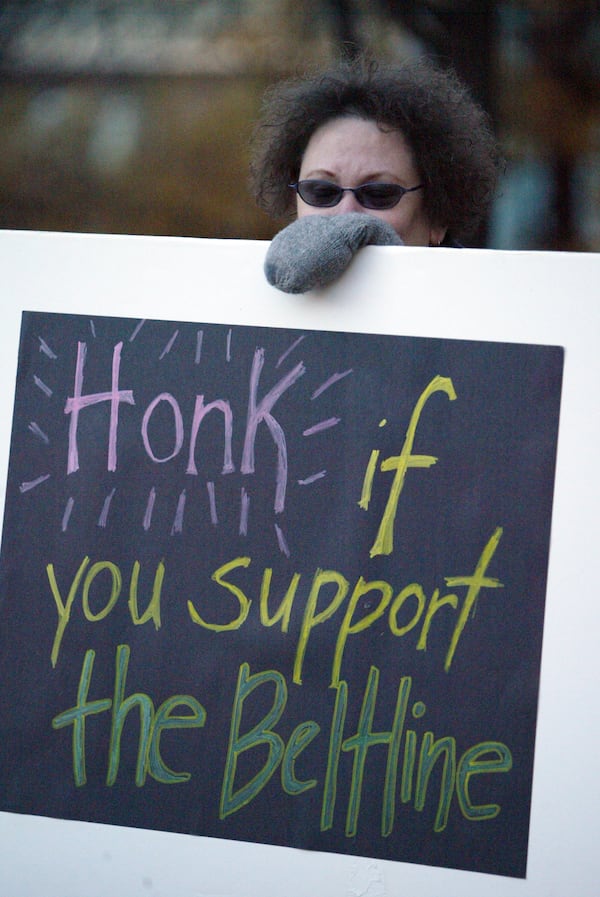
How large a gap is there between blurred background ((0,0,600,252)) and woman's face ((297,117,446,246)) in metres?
1.36

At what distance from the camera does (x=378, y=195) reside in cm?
148

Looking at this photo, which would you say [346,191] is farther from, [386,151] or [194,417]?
[194,417]

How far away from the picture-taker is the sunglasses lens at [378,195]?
1468 mm

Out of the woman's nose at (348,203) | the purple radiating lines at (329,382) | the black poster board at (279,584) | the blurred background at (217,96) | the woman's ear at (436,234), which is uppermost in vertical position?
the blurred background at (217,96)

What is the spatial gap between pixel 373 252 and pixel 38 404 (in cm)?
42

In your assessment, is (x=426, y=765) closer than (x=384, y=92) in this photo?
Yes

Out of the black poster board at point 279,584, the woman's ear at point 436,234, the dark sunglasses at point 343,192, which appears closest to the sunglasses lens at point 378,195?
the dark sunglasses at point 343,192

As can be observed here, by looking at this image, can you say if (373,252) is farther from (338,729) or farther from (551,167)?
(551,167)

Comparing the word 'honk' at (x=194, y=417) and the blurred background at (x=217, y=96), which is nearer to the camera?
the word 'honk' at (x=194, y=417)

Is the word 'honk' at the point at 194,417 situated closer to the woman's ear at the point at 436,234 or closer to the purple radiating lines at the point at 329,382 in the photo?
the purple radiating lines at the point at 329,382

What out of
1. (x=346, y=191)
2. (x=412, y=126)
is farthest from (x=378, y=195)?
(x=412, y=126)

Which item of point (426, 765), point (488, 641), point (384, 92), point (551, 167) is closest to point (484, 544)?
point (488, 641)

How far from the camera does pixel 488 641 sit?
1.11m

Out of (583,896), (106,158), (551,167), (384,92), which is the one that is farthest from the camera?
(106,158)
